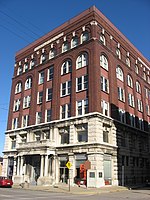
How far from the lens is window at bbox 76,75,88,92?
3500 centimetres

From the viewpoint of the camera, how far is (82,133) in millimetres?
33125

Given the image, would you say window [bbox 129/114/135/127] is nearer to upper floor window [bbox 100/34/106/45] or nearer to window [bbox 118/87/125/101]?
window [bbox 118/87/125/101]

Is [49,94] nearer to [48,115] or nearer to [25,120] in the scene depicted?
[48,115]

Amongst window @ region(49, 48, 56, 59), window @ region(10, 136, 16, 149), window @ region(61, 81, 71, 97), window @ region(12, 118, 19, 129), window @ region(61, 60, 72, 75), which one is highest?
window @ region(49, 48, 56, 59)

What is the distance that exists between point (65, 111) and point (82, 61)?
8469 millimetres

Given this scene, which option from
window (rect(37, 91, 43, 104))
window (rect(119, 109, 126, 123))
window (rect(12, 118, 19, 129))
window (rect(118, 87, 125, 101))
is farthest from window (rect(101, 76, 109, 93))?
window (rect(12, 118, 19, 129))

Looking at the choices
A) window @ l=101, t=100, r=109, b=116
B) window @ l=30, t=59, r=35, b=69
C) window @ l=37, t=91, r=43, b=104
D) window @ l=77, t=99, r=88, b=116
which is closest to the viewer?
window @ l=77, t=99, r=88, b=116

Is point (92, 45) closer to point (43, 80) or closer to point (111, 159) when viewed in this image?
point (43, 80)

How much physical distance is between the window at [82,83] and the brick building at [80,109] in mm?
168

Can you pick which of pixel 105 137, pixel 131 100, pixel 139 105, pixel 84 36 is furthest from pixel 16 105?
pixel 139 105

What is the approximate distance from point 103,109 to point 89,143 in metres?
5.95

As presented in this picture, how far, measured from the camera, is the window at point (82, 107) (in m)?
33.7

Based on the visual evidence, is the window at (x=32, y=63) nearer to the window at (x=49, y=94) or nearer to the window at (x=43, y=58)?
the window at (x=43, y=58)

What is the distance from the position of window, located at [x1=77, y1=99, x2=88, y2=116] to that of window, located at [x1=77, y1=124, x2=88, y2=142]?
2.04 m
